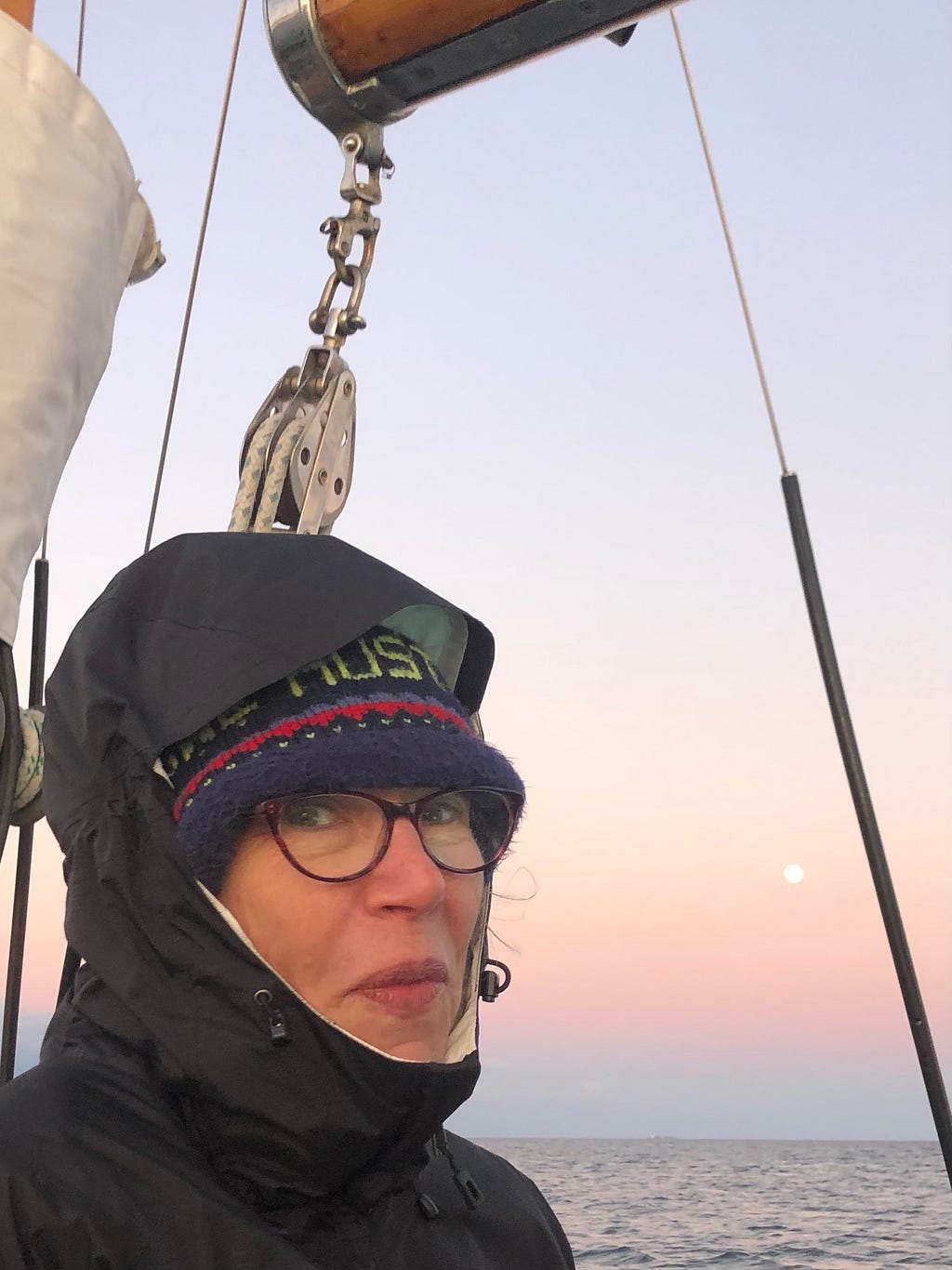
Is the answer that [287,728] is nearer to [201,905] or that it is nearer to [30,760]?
[201,905]

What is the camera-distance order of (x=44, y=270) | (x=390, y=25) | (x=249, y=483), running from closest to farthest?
(x=44, y=270) → (x=390, y=25) → (x=249, y=483)

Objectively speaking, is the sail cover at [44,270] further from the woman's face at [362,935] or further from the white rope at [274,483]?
the woman's face at [362,935]

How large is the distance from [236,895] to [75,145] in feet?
2.91

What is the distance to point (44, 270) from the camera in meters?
1.47

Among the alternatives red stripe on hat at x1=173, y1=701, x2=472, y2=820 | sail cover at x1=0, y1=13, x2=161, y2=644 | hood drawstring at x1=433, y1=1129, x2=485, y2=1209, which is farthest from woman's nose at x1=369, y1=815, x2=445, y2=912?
sail cover at x1=0, y1=13, x2=161, y2=644

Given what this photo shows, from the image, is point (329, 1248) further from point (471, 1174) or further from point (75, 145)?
point (75, 145)

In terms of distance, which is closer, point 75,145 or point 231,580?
point 231,580

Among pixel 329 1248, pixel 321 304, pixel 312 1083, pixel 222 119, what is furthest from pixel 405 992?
pixel 222 119

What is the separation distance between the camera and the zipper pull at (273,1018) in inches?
44.7

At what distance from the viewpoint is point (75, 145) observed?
60.3 inches

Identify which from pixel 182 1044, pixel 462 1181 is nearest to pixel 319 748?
pixel 182 1044

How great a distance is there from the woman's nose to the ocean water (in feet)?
31.5

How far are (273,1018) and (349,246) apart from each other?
42.7 inches

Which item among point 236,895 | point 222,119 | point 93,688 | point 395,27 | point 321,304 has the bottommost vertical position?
point 236,895
